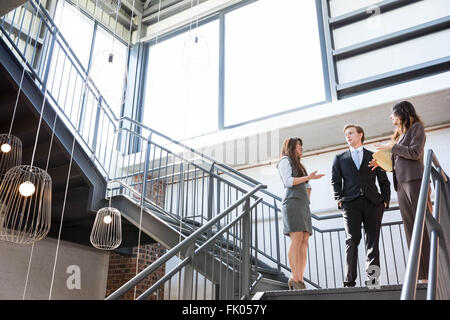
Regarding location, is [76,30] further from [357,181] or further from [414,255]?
[414,255]

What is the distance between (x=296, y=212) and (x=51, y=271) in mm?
4648

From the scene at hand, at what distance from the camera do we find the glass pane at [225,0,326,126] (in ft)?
21.1

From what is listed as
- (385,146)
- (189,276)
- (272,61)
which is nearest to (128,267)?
(272,61)

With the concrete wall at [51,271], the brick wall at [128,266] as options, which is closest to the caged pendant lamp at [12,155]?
the concrete wall at [51,271]

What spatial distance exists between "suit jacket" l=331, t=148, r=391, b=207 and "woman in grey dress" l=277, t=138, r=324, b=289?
210mm

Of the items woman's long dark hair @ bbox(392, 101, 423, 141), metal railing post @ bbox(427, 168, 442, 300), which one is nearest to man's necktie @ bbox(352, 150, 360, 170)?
woman's long dark hair @ bbox(392, 101, 423, 141)

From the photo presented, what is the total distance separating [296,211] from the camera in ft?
9.90

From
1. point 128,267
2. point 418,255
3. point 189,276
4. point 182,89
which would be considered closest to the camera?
point 418,255

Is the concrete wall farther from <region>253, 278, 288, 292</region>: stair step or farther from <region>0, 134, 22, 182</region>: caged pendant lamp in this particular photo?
<region>253, 278, 288, 292</region>: stair step

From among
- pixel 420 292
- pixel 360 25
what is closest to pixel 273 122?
pixel 360 25

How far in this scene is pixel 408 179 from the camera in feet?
8.50
